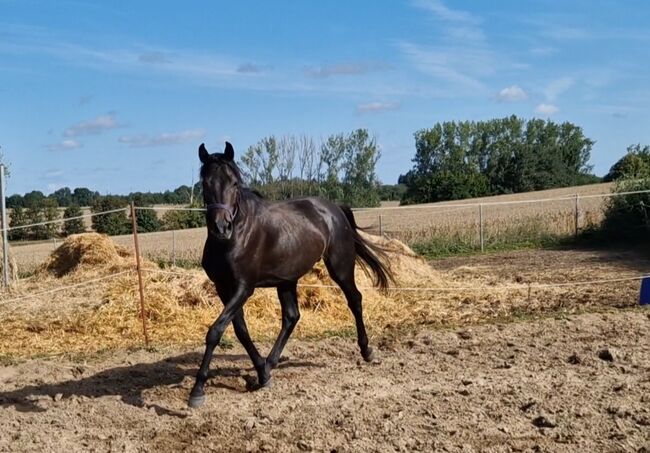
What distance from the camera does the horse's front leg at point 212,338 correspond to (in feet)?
17.2

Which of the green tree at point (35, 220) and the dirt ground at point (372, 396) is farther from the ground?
the green tree at point (35, 220)

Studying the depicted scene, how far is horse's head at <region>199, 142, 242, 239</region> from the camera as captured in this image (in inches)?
201

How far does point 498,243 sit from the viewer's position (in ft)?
71.6

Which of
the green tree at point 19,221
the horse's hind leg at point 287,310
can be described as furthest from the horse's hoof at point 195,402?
the green tree at point 19,221

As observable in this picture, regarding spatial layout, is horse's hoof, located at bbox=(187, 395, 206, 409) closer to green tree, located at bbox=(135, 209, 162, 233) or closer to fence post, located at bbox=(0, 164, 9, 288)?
fence post, located at bbox=(0, 164, 9, 288)

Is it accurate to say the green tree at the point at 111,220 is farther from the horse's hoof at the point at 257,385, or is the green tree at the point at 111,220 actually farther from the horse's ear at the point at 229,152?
the horse's ear at the point at 229,152

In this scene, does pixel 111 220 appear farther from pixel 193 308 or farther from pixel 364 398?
pixel 364 398

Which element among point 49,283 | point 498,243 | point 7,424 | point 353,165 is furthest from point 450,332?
point 353,165

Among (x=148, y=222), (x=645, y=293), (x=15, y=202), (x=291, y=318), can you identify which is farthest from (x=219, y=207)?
(x=15, y=202)

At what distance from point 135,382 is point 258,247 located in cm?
176

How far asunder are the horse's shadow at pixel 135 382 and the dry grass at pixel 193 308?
45.6 inches

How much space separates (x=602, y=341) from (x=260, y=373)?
3689 millimetres

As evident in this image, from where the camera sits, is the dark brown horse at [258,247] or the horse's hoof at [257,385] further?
the horse's hoof at [257,385]

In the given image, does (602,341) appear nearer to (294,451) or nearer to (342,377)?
(342,377)
